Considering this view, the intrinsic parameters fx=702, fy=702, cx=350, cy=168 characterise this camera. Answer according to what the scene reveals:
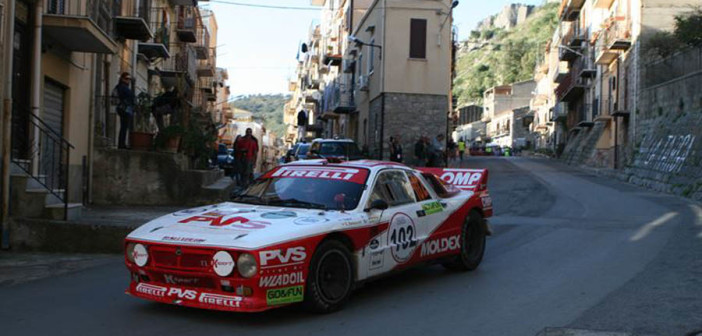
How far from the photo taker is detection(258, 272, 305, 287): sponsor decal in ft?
18.6

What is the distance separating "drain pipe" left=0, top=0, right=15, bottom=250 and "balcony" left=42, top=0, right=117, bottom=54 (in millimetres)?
1363

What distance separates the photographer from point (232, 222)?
625cm

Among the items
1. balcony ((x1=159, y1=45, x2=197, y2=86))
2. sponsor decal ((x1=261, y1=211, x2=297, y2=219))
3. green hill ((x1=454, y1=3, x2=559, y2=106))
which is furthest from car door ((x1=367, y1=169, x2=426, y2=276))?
green hill ((x1=454, y1=3, x2=559, y2=106))

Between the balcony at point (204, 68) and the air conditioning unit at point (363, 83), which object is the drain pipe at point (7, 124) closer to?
the air conditioning unit at point (363, 83)

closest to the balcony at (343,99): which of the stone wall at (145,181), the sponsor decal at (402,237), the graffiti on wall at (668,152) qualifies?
the graffiti on wall at (668,152)

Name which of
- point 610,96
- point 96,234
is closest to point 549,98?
point 610,96

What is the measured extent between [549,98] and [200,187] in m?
59.4

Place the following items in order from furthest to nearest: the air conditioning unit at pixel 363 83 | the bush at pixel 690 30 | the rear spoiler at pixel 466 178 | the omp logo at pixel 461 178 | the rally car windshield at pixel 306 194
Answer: the air conditioning unit at pixel 363 83 < the bush at pixel 690 30 < the omp logo at pixel 461 178 < the rear spoiler at pixel 466 178 < the rally car windshield at pixel 306 194

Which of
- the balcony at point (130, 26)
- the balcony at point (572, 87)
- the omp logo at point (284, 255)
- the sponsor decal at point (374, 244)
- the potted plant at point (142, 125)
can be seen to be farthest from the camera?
the balcony at point (572, 87)

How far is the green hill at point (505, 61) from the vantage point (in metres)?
117

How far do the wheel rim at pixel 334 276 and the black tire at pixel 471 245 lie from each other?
2.50 metres

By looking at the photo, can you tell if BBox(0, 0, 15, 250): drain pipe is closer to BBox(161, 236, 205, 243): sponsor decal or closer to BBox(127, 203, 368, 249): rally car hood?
BBox(127, 203, 368, 249): rally car hood

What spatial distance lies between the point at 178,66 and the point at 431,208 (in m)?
24.5

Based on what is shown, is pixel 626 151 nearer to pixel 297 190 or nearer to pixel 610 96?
pixel 610 96
